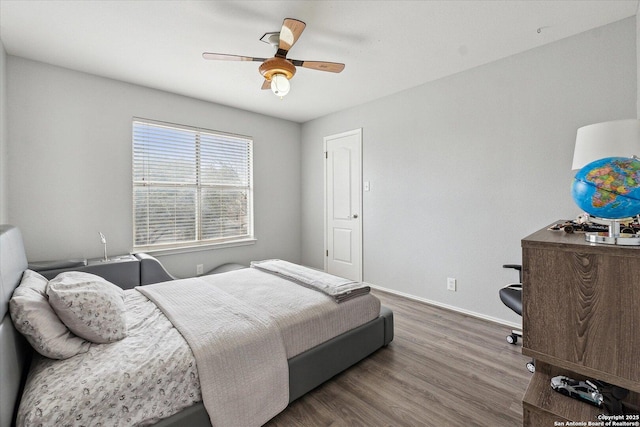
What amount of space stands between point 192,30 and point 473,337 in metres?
3.56

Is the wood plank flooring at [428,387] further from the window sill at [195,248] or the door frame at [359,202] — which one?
the window sill at [195,248]

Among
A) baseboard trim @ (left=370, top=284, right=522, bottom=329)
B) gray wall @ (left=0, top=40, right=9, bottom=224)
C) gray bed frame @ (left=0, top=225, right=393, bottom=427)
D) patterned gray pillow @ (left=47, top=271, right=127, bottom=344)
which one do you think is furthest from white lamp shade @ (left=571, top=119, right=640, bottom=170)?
gray wall @ (left=0, top=40, right=9, bottom=224)

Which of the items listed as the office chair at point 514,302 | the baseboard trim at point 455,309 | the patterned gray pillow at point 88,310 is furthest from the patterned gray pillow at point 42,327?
the baseboard trim at point 455,309

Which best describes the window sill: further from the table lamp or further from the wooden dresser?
the table lamp

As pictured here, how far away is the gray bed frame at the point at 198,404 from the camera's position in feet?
3.50

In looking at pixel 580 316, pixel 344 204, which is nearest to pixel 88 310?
pixel 580 316

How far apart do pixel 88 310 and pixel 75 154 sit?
7.84 feet

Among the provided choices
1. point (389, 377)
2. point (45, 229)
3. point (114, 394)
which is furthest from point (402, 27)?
point (45, 229)

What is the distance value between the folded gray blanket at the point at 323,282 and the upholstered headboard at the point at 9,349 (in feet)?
5.43

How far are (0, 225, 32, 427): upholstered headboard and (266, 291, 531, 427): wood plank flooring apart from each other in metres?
1.15

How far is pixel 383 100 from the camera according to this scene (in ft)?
12.3

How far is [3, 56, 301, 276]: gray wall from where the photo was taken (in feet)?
8.85

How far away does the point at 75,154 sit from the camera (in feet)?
9.72

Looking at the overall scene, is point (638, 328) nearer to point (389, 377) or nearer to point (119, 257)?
point (389, 377)
